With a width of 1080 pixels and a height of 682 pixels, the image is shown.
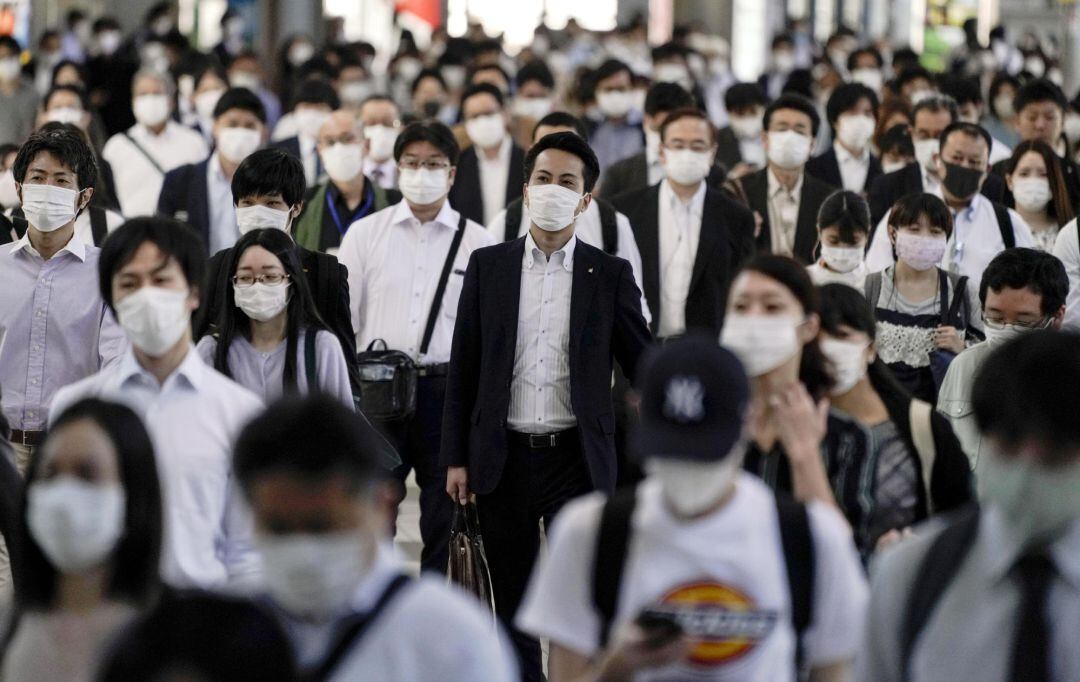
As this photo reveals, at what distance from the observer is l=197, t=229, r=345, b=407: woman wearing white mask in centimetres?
546

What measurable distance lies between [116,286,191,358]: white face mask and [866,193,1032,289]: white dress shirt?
461cm

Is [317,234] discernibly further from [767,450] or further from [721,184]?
[767,450]

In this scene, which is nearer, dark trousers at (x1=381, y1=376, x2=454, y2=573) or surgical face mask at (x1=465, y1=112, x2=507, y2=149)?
dark trousers at (x1=381, y1=376, x2=454, y2=573)

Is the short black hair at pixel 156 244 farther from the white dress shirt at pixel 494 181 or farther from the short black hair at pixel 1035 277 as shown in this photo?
the white dress shirt at pixel 494 181

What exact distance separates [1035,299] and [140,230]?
305cm

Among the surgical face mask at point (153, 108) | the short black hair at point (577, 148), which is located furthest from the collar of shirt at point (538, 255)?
the surgical face mask at point (153, 108)

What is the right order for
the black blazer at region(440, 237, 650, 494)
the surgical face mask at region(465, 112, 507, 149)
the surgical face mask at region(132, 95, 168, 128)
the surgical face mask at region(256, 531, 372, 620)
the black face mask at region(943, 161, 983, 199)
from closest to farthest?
the surgical face mask at region(256, 531, 372, 620), the black blazer at region(440, 237, 650, 494), the black face mask at region(943, 161, 983, 199), the surgical face mask at region(465, 112, 507, 149), the surgical face mask at region(132, 95, 168, 128)

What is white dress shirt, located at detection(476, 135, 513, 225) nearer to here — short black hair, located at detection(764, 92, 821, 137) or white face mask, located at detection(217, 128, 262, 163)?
white face mask, located at detection(217, 128, 262, 163)

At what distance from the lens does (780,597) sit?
10.5 feet

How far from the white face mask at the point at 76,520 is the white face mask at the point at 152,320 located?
42.5 inches

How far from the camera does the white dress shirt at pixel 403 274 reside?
24.5 ft

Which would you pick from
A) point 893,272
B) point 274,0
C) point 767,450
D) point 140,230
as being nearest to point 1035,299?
point 893,272

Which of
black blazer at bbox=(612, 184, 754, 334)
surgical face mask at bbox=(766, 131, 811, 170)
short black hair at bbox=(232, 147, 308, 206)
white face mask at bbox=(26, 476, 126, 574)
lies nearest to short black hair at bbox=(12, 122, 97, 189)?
short black hair at bbox=(232, 147, 308, 206)

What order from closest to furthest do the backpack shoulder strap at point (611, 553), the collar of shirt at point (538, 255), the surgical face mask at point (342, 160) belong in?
the backpack shoulder strap at point (611, 553)
the collar of shirt at point (538, 255)
the surgical face mask at point (342, 160)
